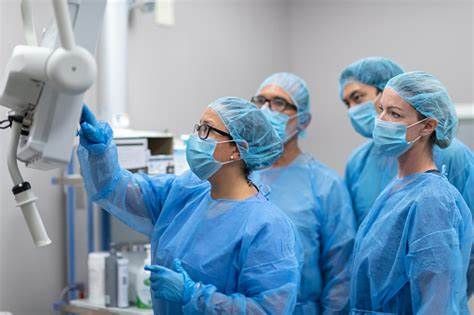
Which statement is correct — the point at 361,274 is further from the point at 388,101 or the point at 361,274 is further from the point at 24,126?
the point at 24,126

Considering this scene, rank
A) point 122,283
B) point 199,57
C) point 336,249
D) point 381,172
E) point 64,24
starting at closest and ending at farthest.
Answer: point 64,24 < point 336,249 < point 381,172 < point 122,283 < point 199,57

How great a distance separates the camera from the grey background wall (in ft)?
9.41

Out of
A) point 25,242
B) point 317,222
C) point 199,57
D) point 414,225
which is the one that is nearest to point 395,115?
point 414,225

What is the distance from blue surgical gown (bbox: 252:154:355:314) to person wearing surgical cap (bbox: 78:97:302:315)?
40 centimetres

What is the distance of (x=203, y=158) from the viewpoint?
1.73m

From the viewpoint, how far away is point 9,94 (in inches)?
54.4

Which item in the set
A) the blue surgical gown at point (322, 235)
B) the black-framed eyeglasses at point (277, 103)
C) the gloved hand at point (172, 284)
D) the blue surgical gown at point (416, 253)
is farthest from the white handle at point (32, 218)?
the black-framed eyeglasses at point (277, 103)

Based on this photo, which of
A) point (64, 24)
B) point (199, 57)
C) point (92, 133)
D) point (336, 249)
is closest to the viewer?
point (64, 24)

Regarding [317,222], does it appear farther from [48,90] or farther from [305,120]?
[48,90]

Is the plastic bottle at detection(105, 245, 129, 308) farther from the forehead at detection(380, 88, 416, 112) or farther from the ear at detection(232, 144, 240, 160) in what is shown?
the forehead at detection(380, 88, 416, 112)

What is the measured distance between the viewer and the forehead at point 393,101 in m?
1.85

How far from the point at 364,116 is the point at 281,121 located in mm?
269

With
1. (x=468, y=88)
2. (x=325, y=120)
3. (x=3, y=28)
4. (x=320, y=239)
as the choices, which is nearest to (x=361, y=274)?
(x=320, y=239)

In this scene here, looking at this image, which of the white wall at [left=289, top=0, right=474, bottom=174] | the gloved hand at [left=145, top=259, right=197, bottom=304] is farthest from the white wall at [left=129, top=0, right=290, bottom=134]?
the gloved hand at [left=145, top=259, right=197, bottom=304]
